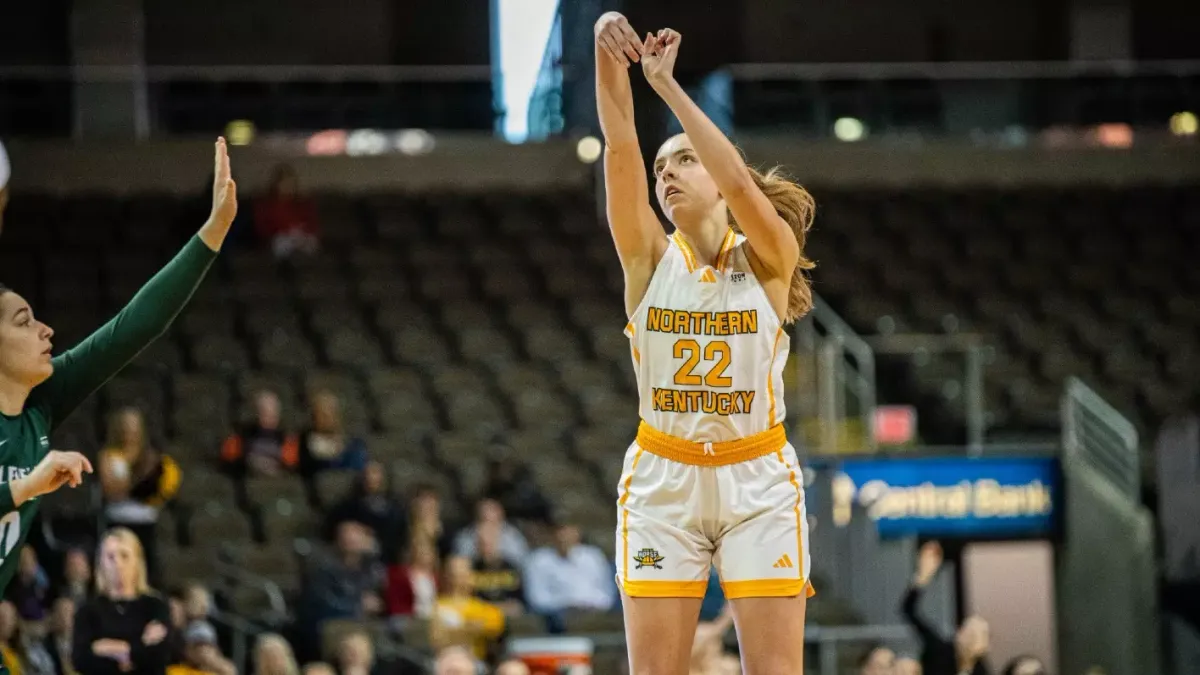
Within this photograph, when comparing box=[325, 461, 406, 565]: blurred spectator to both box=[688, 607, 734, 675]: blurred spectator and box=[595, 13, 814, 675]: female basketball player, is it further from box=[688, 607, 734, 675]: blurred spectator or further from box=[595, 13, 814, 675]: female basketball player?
box=[595, 13, 814, 675]: female basketball player

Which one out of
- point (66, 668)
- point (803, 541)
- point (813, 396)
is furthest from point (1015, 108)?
point (803, 541)

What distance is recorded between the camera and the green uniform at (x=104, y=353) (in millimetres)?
4195

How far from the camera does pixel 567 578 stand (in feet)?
34.2

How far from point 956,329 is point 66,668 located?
905cm

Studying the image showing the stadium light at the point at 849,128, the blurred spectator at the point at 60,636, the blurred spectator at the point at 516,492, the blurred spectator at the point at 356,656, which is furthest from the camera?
the stadium light at the point at 849,128

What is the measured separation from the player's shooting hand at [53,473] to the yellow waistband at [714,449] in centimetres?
151

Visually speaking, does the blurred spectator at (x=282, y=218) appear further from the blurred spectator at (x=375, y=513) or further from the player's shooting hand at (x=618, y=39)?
the player's shooting hand at (x=618, y=39)

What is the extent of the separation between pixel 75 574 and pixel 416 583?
2.14 m

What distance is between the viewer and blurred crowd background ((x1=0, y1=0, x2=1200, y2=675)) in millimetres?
10000

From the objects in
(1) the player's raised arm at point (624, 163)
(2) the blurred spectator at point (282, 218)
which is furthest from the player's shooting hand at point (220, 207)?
(2) the blurred spectator at point (282, 218)

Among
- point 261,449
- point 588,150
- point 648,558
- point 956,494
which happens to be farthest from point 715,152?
point 588,150

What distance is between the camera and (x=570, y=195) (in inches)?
639

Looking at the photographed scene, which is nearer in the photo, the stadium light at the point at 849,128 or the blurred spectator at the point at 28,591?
the blurred spectator at the point at 28,591

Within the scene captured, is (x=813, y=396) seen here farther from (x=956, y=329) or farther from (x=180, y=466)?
(x=180, y=466)
